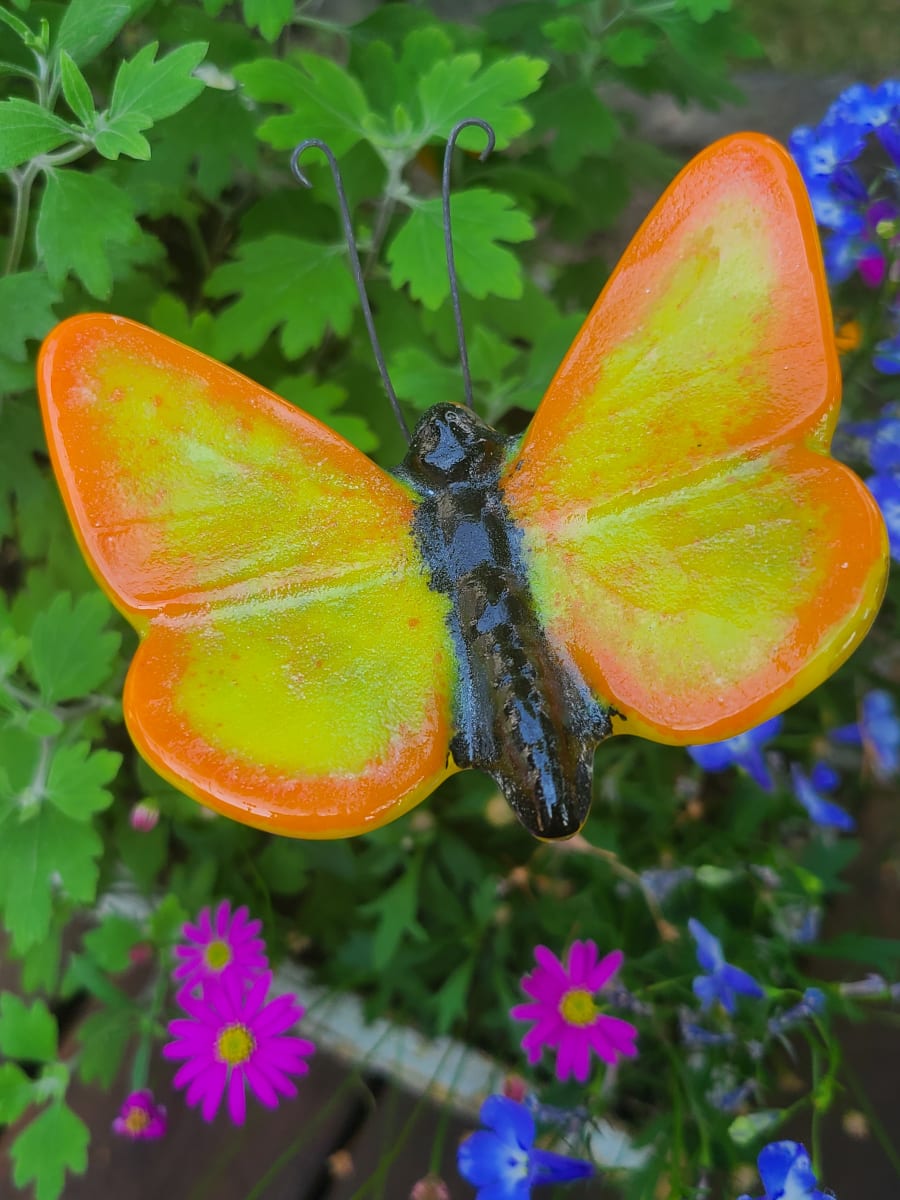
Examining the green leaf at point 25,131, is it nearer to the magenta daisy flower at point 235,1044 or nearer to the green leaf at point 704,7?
the green leaf at point 704,7

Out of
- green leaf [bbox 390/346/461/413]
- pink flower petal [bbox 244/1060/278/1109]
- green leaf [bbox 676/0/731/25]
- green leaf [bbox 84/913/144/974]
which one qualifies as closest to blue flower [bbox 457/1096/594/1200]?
pink flower petal [bbox 244/1060/278/1109]

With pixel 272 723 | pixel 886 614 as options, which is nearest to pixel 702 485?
pixel 272 723

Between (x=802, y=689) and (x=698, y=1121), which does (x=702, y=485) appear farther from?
(x=698, y=1121)

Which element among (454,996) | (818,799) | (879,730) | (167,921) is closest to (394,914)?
(454,996)

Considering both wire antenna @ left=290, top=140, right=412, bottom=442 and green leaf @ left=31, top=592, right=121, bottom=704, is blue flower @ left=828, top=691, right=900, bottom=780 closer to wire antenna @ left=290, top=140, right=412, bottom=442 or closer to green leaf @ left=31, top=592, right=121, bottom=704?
wire antenna @ left=290, top=140, right=412, bottom=442

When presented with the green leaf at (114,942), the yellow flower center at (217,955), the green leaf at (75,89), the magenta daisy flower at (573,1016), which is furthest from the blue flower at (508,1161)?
the green leaf at (75,89)

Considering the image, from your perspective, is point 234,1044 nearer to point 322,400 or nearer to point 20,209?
point 322,400
